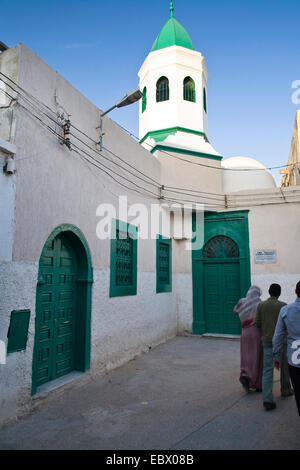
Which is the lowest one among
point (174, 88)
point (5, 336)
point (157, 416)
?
point (157, 416)

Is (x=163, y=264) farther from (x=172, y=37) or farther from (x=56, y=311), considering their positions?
(x=172, y=37)

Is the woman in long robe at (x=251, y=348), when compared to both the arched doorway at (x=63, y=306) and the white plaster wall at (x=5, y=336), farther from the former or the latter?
the white plaster wall at (x=5, y=336)

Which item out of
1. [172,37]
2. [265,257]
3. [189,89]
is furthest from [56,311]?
[172,37]

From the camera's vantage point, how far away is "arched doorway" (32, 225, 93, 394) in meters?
4.45

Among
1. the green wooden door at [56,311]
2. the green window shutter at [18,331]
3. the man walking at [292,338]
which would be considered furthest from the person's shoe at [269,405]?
the green window shutter at [18,331]

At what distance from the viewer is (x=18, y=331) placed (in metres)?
3.75

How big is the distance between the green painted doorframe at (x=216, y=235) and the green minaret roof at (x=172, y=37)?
19.6ft

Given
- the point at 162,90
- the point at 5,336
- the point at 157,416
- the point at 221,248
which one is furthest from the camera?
the point at 162,90

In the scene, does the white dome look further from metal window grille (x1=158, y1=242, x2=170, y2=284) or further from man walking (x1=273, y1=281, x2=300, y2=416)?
man walking (x1=273, y1=281, x2=300, y2=416)

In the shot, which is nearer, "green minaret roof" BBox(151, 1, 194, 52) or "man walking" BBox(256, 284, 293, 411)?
"man walking" BBox(256, 284, 293, 411)

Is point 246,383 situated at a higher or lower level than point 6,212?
lower

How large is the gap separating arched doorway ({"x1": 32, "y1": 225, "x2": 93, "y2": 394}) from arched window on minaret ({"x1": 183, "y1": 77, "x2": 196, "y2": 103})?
745 cm

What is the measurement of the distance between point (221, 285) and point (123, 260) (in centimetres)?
362

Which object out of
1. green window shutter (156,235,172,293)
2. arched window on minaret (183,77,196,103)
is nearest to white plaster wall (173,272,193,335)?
green window shutter (156,235,172,293)
